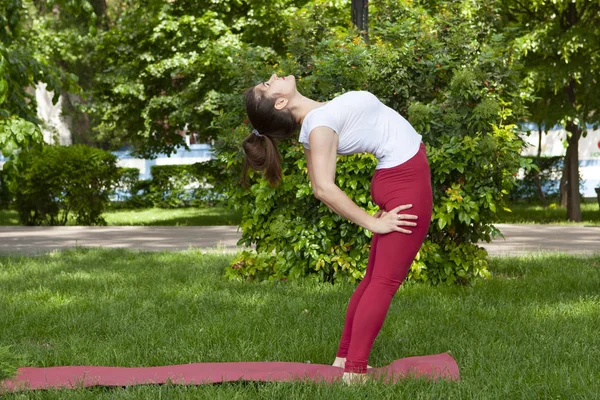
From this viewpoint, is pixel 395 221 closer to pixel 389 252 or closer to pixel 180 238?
pixel 389 252

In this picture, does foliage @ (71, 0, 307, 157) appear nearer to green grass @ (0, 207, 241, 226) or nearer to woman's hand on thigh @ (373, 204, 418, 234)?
green grass @ (0, 207, 241, 226)

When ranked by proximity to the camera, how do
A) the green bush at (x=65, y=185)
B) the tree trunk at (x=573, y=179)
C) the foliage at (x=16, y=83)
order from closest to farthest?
the foliage at (x=16, y=83), the green bush at (x=65, y=185), the tree trunk at (x=573, y=179)

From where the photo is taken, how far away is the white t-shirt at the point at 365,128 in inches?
157

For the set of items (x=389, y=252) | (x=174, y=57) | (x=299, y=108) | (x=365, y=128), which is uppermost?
(x=174, y=57)

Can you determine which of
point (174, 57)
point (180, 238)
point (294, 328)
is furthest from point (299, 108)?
point (174, 57)

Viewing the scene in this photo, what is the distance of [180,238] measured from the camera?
12227 mm

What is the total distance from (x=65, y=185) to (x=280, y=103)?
11.5 m

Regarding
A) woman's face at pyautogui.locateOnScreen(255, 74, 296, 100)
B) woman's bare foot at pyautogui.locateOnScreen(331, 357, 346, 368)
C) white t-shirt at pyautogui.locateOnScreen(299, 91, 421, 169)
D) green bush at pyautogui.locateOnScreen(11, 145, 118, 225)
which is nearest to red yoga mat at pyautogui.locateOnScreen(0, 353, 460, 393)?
woman's bare foot at pyautogui.locateOnScreen(331, 357, 346, 368)

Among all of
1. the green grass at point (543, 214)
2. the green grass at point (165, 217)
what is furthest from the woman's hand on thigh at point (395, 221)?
the green grass at point (165, 217)

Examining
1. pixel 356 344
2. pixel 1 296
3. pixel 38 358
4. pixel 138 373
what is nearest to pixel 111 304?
pixel 1 296

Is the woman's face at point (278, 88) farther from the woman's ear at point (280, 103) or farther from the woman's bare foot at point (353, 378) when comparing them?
the woman's bare foot at point (353, 378)

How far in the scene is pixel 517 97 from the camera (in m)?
7.64

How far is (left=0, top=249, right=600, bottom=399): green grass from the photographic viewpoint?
13.2 ft

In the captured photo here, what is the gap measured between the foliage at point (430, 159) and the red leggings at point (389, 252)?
2.89 meters
